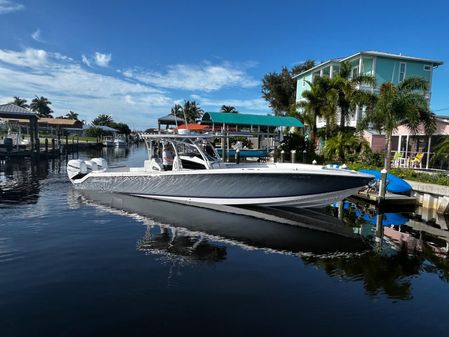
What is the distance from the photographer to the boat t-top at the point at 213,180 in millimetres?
10750

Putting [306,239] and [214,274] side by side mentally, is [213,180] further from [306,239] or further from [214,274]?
[214,274]

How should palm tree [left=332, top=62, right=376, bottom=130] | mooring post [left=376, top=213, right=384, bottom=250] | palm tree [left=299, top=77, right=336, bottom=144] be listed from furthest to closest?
palm tree [left=299, top=77, right=336, bottom=144]
palm tree [left=332, top=62, right=376, bottom=130]
mooring post [left=376, top=213, right=384, bottom=250]

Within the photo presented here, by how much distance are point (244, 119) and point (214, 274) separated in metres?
20.4

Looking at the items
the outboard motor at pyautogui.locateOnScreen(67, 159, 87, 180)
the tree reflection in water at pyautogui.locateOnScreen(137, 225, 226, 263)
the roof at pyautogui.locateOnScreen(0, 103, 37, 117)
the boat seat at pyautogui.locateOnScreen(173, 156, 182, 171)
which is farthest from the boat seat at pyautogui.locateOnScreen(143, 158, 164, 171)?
the roof at pyautogui.locateOnScreen(0, 103, 37, 117)

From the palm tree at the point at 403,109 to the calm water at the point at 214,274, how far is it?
8013mm

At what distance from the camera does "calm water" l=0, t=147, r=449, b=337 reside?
5031 mm

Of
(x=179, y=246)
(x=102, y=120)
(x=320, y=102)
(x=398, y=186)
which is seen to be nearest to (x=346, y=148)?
(x=320, y=102)

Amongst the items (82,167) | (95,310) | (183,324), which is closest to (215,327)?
(183,324)

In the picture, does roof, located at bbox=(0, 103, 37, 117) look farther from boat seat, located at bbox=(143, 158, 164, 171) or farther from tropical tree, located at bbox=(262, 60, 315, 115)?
tropical tree, located at bbox=(262, 60, 315, 115)

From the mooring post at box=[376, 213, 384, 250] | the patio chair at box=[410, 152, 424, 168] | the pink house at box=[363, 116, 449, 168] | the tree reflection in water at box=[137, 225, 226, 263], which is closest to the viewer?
the tree reflection in water at box=[137, 225, 226, 263]

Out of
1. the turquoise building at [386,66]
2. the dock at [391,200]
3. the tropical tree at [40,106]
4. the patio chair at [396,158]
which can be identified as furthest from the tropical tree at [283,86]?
the tropical tree at [40,106]

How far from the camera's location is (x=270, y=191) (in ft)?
36.7

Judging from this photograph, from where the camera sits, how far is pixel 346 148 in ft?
72.7

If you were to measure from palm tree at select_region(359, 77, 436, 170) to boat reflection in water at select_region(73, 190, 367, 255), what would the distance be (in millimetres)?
8991
